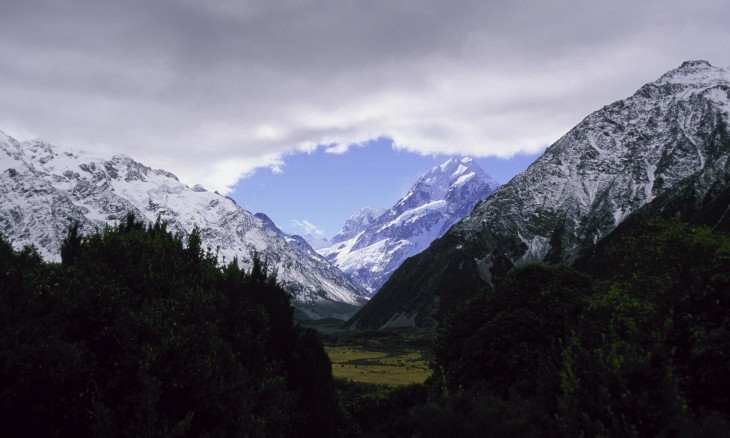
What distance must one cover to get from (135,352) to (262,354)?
780 cm

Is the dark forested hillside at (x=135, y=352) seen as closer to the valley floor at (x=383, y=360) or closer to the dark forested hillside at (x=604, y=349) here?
the dark forested hillside at (x=604, y=349)

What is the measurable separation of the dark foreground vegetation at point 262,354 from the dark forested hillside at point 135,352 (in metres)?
0.07

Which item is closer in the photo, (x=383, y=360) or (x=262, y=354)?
(x=262, y=354)

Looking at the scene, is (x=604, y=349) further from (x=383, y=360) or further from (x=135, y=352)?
(x=383, y=360)

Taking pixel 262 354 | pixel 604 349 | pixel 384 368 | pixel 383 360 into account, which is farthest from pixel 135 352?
pixel 383 360

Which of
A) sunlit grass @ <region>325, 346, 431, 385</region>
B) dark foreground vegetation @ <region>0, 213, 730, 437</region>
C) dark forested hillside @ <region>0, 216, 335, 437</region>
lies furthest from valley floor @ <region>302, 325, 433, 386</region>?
dark forested hillside @ <region>0, 216, 335, 437</region>

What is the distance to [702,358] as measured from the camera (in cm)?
2528

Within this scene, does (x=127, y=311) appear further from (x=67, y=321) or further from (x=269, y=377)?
(x=269, y=377)

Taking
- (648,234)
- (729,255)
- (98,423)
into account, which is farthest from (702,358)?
→ (98,423)

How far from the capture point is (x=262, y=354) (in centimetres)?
3008

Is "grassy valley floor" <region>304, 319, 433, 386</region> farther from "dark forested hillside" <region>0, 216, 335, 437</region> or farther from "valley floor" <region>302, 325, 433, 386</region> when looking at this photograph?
"dark forested hillside" <region>0, 216, 335, 437</region>

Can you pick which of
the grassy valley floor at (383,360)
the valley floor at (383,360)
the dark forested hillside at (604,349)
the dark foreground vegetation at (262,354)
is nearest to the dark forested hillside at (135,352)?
the dark foreground vegetation at (262,354)

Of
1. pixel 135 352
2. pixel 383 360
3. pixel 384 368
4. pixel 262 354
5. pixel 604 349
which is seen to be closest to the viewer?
pixel 604 349

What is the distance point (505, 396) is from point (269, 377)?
16.4 metres
